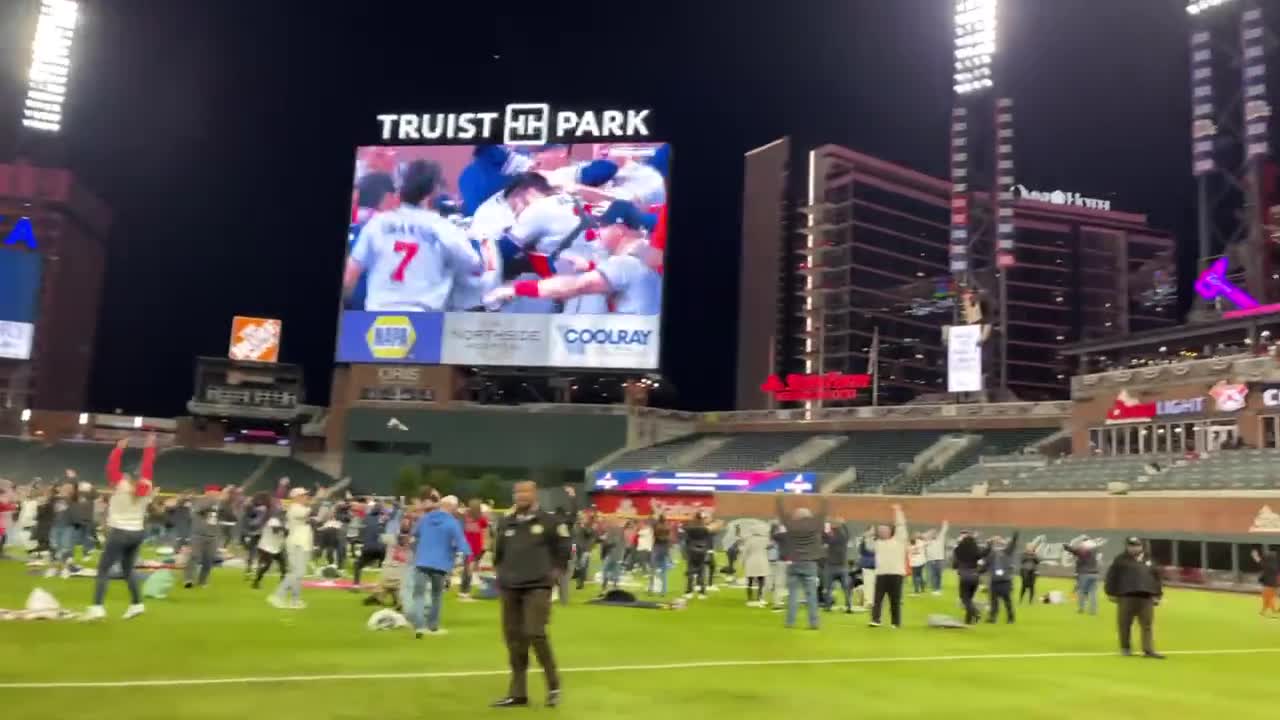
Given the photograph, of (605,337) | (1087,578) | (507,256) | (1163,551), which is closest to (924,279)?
(605,337)

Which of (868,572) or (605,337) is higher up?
(605,337)

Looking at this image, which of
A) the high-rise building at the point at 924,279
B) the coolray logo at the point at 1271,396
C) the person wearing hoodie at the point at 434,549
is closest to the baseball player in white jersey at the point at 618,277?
the coolray logo at the point at 1271,396

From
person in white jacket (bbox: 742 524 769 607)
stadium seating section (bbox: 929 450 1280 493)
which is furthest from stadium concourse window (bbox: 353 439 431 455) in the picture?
person in white jacket (bbox: 742 524 769 607)

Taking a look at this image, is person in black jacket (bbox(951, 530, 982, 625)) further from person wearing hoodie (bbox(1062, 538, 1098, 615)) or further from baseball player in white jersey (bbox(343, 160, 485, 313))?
baseball player in white jersey (bbox(343, 160, 485, 313))

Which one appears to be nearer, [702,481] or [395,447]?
[702,481]

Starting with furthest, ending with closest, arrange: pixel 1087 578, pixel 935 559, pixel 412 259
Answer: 1. pixel 412 259
2. pixel 935 559
3. pixel 1087 578

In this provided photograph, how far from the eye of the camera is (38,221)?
93812 millimetres

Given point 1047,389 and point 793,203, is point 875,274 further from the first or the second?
point 1047,389

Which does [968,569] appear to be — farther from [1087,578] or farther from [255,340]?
[255,340]

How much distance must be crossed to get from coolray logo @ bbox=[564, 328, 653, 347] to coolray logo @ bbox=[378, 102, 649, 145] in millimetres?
12896

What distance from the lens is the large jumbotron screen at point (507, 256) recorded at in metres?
62.8

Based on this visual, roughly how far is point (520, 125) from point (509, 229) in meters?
8.15

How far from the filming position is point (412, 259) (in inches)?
2557

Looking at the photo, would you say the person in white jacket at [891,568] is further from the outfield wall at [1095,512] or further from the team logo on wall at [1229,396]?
the team logo on wall at [1229,396]
